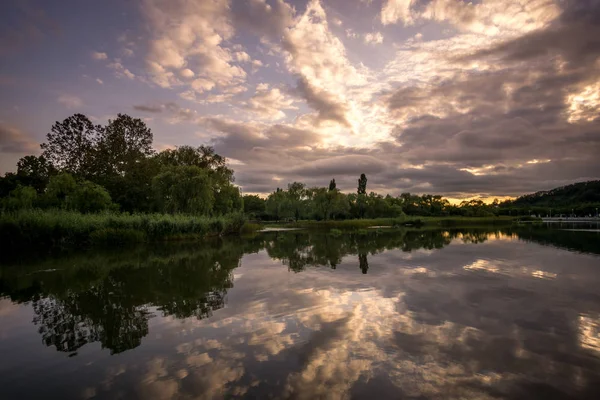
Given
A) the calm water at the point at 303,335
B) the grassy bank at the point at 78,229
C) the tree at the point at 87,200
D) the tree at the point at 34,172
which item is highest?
the tree at the point at 34,172

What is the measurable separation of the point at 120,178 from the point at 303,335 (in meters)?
50.4

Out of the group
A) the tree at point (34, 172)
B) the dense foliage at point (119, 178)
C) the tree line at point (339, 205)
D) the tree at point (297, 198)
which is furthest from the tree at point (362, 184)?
the tree at point (34, 172)

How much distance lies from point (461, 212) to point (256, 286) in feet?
460

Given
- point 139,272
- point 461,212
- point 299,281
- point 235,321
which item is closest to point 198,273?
point 139,272

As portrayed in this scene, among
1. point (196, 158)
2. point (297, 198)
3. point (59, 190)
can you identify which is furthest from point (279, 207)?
point (59, 190)

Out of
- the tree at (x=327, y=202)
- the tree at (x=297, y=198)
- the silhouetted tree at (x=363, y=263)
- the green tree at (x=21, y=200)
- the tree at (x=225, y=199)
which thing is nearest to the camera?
the silhouetted tree at (x=363, y=263)

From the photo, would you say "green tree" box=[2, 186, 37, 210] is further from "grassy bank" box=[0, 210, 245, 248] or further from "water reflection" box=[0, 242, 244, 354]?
"water reflection" box=[0, 242, 244, 354]

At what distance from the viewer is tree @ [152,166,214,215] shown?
45.4m

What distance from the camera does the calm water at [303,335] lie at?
573 centimetres

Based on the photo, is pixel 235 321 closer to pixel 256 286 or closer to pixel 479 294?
pixel 256 286

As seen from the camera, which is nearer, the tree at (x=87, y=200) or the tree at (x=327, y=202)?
the tree at (x=87, y=200)

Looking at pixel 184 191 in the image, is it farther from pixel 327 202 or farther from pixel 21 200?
pixel 327 202

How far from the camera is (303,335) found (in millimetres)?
8062

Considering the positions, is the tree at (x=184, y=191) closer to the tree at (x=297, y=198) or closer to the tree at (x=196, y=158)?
the tree at (x=196, y=158)
